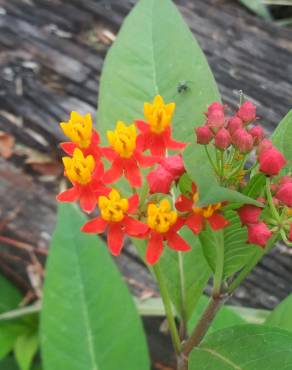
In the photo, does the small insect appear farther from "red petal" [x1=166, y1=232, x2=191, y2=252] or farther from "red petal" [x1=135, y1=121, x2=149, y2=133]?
"red petal" [x1=166, y1=232, x2=191, y2=252]

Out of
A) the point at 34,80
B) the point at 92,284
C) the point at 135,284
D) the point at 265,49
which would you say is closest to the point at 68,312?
the point at 92,284

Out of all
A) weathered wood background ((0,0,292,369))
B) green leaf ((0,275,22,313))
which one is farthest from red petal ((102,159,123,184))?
green leaf ((0,275,22,313))

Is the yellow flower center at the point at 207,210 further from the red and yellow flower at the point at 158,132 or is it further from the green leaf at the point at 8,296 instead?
the green leaf at the point at 8,296

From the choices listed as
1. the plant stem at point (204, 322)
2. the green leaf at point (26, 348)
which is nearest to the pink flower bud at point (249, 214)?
the plant stem at point (204, 322)

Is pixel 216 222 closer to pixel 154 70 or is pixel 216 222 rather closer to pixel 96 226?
pixel 96 226

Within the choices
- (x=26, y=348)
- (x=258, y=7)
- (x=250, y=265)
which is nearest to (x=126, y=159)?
(x=250, y=265)

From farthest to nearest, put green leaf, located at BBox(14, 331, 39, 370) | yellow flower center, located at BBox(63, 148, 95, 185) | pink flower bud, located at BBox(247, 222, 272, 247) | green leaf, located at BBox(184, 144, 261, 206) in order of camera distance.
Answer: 1. green leaf, located at BBox(14, 331, 39, 370)
2. yellow flower center, located at BBox(63, 148, 95, 185)
3. pink flower bud, located at BBox(247, 222, 272, 247)
4. green leaf, located at BBox(184, 144, 261, 206)
